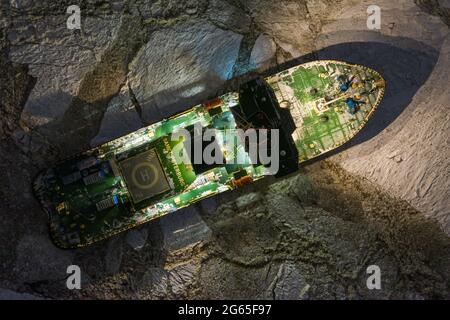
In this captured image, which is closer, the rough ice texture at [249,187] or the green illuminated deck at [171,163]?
the green illuminated deck at [171,163]

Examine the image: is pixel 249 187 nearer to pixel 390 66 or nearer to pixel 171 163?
pixel 171 163

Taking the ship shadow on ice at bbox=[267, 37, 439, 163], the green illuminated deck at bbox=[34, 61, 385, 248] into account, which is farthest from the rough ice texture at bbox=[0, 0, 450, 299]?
the green illuminated deck at bbox=[34, 61, 385, 248]

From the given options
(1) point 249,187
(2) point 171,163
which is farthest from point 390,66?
(2) point 171,163

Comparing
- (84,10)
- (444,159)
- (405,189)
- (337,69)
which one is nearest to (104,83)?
(84,10)

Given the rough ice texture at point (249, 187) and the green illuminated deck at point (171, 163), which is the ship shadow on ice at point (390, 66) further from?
the green illuminated deck at point (171, 163)

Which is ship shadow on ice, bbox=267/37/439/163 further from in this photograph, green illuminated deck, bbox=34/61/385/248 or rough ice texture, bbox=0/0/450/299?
green illuminated deck, bbox=34/61/385/248

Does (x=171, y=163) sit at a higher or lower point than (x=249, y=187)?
higher

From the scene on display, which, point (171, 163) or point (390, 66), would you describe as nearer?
point (171, 163)

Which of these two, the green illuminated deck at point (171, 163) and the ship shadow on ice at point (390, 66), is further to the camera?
the ship shadow on ice at point (390, 66)

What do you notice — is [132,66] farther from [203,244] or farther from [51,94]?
[203,244]

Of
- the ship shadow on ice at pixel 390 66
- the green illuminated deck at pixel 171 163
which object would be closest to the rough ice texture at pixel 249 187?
the ship shadow on ice at pixel 390 66

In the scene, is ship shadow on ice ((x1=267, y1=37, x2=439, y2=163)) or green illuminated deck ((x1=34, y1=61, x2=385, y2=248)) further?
ship shadow on ice ((x1=267, y1=37, x2=439, y2=163))

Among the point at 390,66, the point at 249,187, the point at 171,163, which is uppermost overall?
the point at 390,66
